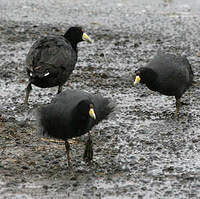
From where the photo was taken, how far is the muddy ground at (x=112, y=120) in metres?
5.86

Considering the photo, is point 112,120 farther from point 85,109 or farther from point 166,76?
point 85,109

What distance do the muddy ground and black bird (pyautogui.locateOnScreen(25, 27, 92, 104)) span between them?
438 mm

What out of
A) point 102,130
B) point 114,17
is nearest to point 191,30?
point 114,17

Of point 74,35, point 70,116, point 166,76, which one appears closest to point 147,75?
point 166,76

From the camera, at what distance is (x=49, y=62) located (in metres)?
8.45

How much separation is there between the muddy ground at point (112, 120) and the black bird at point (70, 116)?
1.21 ft

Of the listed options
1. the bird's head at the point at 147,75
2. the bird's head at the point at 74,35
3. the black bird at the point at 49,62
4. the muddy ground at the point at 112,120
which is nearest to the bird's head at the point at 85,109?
the muddy ground at the point at 112,120

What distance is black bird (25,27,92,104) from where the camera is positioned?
837cm

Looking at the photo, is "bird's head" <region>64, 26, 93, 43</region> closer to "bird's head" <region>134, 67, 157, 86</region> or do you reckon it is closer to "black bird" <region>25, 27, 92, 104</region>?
"black bird" <region>25, 27, 92, 104</region>

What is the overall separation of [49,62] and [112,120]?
3.94ft

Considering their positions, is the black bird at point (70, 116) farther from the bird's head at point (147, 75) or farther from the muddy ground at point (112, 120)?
the bird's head at point (147, 75)

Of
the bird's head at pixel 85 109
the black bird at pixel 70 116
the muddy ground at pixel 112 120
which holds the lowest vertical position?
the muddy ground at pixel 112 120

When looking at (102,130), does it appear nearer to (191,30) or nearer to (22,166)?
(22,166)

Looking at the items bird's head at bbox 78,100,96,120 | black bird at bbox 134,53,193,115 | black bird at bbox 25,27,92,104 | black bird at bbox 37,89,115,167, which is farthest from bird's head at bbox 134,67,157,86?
bird's head at bbox 78,100,96,120
